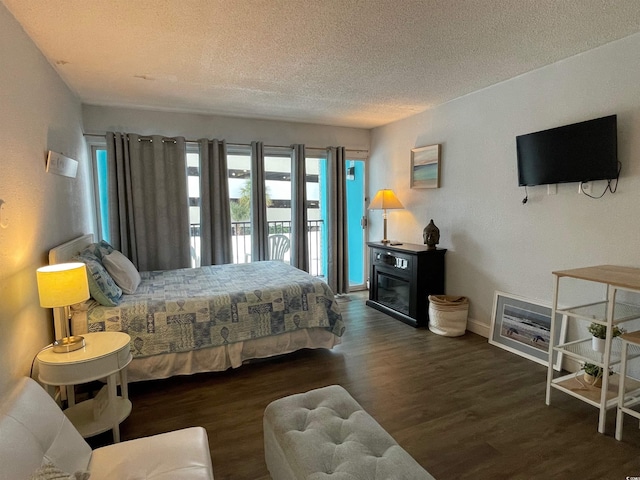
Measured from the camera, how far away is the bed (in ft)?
8.37

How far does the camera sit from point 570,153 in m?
2.66

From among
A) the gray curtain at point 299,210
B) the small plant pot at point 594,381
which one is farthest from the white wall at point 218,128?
the small plant pot at point 594,381

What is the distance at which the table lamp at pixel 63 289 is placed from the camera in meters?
1.88

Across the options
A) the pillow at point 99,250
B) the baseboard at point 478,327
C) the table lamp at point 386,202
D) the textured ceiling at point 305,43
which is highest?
the textured ceiling at point 305,43

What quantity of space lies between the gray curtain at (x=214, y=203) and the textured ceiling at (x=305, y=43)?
2.43ft

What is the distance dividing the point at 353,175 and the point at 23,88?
409cm

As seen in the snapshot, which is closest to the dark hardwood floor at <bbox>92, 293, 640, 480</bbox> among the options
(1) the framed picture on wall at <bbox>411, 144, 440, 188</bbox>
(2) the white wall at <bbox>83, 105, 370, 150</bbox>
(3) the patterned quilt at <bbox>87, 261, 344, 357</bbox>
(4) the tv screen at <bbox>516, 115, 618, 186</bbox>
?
(3) the patterned quilt at <bbox>87, 261, 344, 357</bbox>

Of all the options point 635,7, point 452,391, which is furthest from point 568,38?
point 452,391

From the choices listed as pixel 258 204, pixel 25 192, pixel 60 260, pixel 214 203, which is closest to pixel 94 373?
pixel 60 260

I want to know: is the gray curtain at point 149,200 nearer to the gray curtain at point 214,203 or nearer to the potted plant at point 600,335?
the gray curtain at point 214,203

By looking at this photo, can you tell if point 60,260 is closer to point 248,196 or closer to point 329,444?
point 329,444

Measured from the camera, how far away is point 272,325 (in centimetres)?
297

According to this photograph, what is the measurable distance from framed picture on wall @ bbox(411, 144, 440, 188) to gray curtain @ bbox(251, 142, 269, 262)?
6.27 ft

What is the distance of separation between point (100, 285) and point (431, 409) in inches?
97.1
